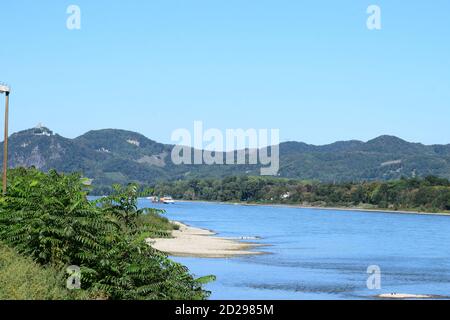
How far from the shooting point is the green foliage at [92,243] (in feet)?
68.5

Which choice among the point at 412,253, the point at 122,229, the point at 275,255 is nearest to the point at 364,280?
the point at 275,255

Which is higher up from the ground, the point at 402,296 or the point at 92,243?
the point at 92,243

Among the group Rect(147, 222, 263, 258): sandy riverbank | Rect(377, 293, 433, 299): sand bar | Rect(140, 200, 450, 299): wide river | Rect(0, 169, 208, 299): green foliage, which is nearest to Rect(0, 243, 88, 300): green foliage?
Rect(0, 169, 208, 299): green foliage

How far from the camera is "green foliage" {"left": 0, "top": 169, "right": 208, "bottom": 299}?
20875 millimetres

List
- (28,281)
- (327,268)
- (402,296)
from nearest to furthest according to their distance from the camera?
(28,281)
(402,296)
(327,268)

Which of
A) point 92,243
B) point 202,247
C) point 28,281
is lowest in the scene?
point 202,247

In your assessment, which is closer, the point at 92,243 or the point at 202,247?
the point at 92,243

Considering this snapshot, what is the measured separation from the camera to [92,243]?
832 inches

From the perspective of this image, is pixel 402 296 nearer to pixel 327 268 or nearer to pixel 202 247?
pixel 327 268

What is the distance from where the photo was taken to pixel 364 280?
5656 cm

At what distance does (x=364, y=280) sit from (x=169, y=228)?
4688 cm

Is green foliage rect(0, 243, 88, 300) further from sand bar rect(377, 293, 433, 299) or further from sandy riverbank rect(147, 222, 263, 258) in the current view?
sandy riverbank rect(147, 222, 263, 258)

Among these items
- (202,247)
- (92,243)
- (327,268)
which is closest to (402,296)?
(327,268)
